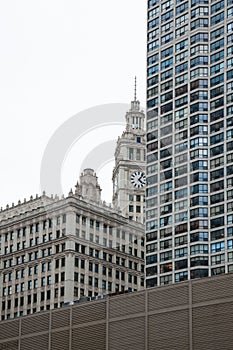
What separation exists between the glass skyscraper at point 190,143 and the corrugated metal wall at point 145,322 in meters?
58.3

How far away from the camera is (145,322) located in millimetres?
87562

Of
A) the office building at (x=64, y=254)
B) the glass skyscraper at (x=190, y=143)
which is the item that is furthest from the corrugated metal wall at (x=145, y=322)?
the office building at (x=64, y=254)

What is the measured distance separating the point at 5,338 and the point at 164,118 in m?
75.2

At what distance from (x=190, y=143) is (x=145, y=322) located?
263ft

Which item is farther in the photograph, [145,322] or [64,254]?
[64,254]

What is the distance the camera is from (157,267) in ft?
531

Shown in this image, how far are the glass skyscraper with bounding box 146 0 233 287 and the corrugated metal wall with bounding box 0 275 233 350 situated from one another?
58.3 m

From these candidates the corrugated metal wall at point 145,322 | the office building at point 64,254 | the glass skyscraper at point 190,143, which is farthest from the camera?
the office building at point 64,254

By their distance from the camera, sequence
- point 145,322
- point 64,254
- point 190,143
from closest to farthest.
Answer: point 145,322 → point 190,143 → point 64,254

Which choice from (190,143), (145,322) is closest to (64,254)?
(190,143)

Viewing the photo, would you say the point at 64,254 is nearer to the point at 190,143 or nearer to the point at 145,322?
the point at 190,143

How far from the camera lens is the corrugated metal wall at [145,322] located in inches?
3172

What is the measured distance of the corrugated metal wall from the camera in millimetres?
80562

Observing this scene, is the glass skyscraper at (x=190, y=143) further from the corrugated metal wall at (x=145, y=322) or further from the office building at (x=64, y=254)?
the corrugated metal wall at (x=145, y=322)
